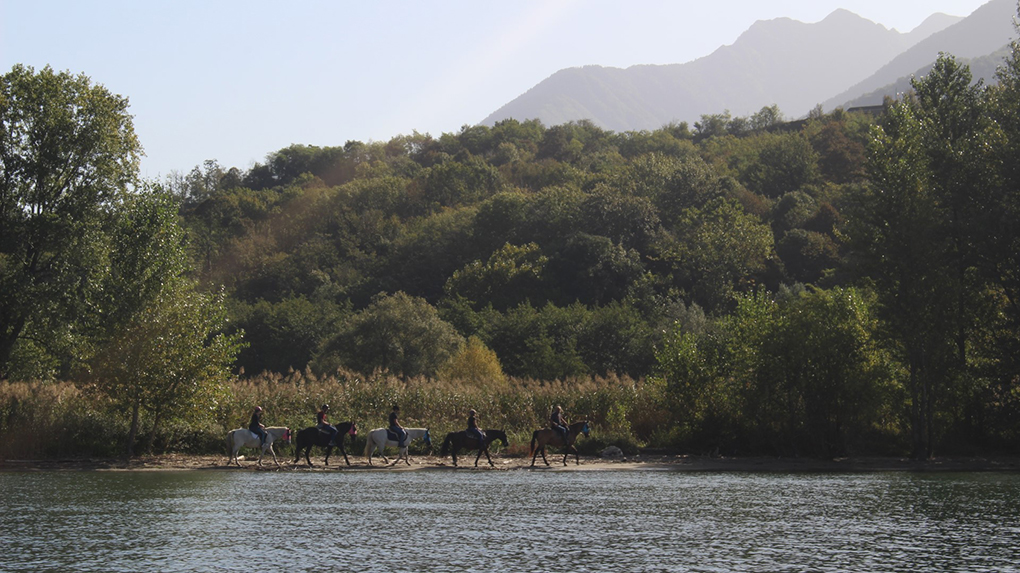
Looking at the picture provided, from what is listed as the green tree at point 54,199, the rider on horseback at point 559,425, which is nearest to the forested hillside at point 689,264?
the rider on horseback at point 559,425

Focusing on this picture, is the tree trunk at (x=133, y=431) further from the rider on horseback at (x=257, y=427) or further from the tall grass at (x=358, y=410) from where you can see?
the rider on horseback at (x=257, y=427)

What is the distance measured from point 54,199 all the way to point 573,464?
23748mm

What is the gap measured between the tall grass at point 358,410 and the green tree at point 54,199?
3209mm

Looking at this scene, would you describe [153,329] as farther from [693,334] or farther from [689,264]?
[689,264]

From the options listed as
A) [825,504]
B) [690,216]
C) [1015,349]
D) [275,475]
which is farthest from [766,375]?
[690,216]

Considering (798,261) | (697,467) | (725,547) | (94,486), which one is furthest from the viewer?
(798,261)

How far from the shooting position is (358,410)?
125ft

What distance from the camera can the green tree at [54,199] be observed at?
35.5 m

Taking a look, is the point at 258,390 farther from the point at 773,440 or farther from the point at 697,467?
the point at 773,440

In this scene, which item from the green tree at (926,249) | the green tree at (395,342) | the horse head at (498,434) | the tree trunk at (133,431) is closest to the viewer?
the horse head at (498,434)

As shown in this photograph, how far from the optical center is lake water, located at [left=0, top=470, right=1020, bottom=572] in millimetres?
13703

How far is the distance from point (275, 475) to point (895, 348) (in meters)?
24.2

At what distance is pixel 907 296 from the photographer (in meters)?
35.3

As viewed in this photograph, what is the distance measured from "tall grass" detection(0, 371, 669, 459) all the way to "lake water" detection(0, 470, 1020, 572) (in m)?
6.68
